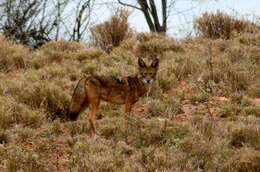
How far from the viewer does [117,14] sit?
16062 mm

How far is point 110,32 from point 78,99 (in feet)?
23.6

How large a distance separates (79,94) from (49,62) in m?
4.91

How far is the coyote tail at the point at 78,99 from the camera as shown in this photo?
8539 mm

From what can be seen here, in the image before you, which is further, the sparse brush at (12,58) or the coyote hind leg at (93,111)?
the sparse brush at (12,58)

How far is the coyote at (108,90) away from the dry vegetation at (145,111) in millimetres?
263

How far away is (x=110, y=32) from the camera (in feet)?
51.2

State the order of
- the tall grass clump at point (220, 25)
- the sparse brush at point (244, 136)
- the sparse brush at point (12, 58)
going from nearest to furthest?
the sparse brush at point (244, 136), the sparse brush at point (12, 58), the tall grass clump at point (220, 25)

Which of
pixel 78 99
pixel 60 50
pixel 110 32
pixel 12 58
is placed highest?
pixel 110 32

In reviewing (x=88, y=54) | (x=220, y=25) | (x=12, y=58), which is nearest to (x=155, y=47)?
(x=88, y=54)

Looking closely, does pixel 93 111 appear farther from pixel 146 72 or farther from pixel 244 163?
pixel 244 163

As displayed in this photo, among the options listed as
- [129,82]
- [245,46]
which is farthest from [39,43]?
[129,82]

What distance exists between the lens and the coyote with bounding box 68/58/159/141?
8531 millimetres

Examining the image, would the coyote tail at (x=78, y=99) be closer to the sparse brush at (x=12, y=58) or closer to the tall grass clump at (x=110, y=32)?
the sparse brush at (x=12, y=58)

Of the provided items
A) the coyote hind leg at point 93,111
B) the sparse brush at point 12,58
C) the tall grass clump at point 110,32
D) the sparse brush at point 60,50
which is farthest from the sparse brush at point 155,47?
the coyote hind leg at point 93,111
